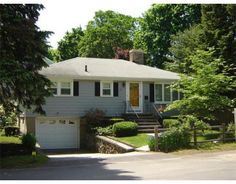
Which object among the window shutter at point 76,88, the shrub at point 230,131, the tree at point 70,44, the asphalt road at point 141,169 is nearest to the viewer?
the asphalt road at point 141,169

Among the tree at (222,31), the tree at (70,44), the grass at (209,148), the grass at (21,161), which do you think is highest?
the tree at (70,44)

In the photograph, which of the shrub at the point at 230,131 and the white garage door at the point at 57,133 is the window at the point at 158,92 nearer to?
the white garage door at the point at 57,133

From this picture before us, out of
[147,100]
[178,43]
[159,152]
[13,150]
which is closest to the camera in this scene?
[13,150]

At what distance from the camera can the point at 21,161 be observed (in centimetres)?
1895

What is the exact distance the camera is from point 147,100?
33375 mm

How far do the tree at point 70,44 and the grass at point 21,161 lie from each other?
5034 cm

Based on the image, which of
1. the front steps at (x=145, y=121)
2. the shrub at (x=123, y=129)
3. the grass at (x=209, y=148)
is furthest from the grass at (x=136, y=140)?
the grass at (x=209, y=148)

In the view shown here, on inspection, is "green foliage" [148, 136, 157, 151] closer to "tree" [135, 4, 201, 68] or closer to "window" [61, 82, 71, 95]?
"window" [61, 82, 71, 95]

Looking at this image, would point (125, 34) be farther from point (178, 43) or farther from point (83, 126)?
point (83, 126)

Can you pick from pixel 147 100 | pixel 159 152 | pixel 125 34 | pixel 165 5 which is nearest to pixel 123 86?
pixel 147 100

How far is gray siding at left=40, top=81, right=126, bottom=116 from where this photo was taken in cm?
3012

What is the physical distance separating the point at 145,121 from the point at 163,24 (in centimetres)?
2568

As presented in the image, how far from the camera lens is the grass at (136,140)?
24766 millimetres

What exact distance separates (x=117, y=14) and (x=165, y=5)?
1784 centimetres
